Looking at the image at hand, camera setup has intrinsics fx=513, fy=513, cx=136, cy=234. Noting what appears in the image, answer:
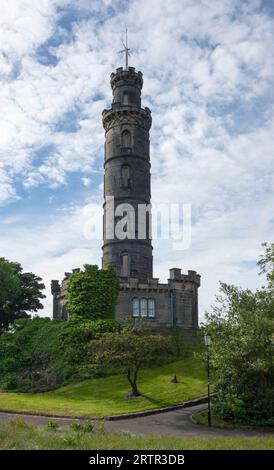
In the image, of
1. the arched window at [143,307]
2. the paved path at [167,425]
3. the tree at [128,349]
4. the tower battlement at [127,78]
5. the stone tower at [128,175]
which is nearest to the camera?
the paved path at [167,425]

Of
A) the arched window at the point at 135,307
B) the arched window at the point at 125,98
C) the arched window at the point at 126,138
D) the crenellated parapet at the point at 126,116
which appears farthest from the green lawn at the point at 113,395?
the arched window at the point at 125,98

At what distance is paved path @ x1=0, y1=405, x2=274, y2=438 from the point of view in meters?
22.3

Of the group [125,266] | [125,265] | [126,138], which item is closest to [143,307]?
[125,266]

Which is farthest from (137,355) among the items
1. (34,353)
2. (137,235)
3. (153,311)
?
(137,235)

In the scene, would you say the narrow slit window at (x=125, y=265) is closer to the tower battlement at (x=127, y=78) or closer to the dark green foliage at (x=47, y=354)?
the dark green foliage at (x=47, y=354)

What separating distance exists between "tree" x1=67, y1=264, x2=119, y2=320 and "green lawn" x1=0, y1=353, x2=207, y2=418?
806 cm

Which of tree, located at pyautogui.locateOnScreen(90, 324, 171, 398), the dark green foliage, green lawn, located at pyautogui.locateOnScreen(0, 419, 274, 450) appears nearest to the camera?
green lawn, located at pyautogui.locateOnScreen(0, 419, 274, 450)

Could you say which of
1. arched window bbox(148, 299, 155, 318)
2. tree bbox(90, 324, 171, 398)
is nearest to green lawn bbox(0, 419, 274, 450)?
tree bbox(90, 324, 171, 398)

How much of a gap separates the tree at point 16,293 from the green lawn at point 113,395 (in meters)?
15.2

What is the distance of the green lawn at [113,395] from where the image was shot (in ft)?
93.8

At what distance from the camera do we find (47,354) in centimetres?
4209

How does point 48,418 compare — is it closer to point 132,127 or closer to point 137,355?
point 137,355

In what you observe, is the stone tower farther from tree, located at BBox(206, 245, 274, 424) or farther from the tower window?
tree, located at BBox(206, 245, 274, 424)
